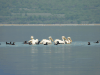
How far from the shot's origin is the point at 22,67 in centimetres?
1277

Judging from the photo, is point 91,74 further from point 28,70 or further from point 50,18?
point 50,18

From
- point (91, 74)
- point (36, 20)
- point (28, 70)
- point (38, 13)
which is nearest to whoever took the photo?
point (91, 74)

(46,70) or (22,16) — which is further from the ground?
(22,16)

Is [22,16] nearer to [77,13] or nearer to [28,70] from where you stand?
[77,13]

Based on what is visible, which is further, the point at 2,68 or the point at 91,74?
the point at 2,68

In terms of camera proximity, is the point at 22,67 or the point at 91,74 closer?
the point at 91,74

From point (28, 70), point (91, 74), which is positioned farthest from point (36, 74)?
point (91, 74)

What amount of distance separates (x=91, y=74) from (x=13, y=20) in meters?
169

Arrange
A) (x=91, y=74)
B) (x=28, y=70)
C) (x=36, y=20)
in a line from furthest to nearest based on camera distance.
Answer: (x=36, y=20), (x=28, y=70), (x=91, y=74)

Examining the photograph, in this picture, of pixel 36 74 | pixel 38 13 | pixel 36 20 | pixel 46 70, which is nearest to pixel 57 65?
pixel 46 70

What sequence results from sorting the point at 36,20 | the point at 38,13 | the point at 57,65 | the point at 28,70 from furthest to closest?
the point at 38,13 → the point at 36,20 → the point at 57,65 → the point at 28,70

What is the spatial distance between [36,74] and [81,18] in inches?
6907

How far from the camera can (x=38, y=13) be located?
19162 cm

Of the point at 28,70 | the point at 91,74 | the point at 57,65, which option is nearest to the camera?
the point at 91,74
